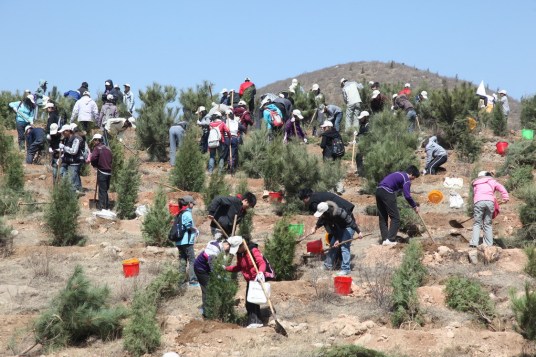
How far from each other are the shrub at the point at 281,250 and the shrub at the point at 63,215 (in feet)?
12.7

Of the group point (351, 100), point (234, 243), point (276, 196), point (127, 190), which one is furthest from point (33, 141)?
point (234, 243)

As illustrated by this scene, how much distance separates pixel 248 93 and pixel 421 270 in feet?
44.0

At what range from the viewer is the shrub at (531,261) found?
11.4 metres

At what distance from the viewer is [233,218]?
37.9 ft

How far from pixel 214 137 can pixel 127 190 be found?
11.5 ft

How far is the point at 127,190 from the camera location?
1597 centimetres

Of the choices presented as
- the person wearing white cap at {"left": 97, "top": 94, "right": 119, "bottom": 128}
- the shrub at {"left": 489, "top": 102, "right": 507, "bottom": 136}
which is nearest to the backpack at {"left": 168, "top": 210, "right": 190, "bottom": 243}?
the person wearing white cap at {"left": 97, "top": 94, "right": 119, "bottom": 128}

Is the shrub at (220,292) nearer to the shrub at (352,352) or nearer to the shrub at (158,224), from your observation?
the shrub at (352,352)

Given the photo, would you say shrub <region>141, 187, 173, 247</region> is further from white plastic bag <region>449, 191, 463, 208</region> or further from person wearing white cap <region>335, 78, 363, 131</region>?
person wearing white cap <region>335, 78, 363, 131</region>

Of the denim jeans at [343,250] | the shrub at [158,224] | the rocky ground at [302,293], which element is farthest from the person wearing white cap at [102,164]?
the denim jeans at [343,250]

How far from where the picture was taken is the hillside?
159ft

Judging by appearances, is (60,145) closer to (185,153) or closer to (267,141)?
(185,153)

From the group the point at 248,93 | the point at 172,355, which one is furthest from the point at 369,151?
the point at 172,355

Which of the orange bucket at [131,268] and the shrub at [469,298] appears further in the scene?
the orange bucket at [131,268]
